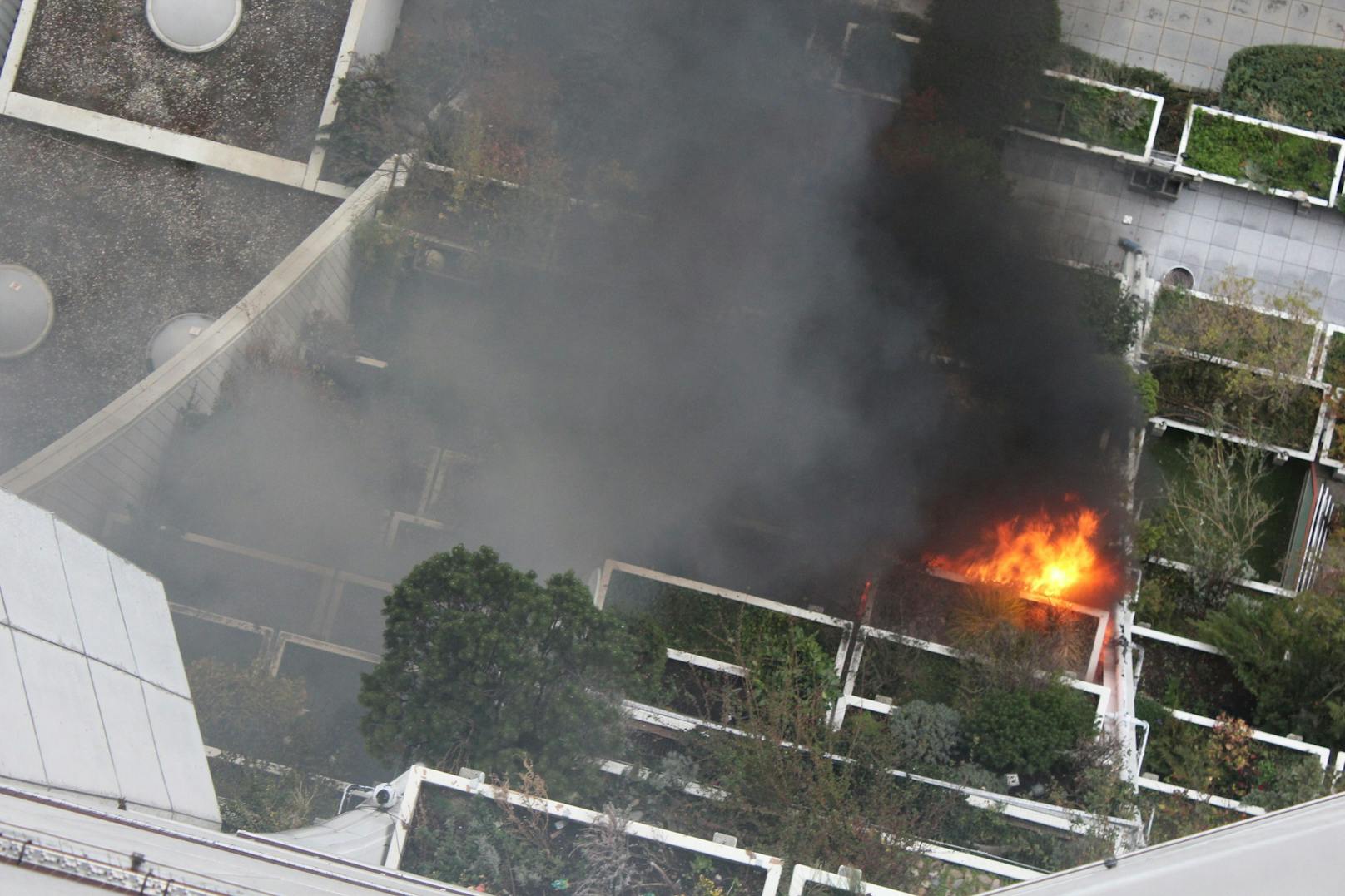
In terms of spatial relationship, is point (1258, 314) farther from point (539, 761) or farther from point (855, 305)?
point (539, 761)

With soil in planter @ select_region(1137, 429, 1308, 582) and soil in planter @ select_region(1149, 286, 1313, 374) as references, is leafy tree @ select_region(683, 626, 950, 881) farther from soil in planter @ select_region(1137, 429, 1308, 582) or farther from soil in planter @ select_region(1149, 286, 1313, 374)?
soil in planter @ select_region(1149, 286, 1313, 374)

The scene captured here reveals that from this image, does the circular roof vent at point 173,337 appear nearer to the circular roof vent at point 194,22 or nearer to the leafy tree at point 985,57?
the circular roof vent at point 194,22

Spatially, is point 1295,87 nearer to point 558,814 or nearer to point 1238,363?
point 1238,363

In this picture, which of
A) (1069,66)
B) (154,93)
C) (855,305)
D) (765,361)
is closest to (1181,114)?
(1069,66)

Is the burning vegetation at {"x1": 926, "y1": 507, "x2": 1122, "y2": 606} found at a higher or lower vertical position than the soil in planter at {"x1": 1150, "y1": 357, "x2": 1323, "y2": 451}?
lower

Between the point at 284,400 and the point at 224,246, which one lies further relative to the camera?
the point at 224,246

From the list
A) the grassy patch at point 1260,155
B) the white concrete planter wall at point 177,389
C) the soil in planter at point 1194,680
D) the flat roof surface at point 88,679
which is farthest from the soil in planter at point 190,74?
the soil in planter at point 1194,680

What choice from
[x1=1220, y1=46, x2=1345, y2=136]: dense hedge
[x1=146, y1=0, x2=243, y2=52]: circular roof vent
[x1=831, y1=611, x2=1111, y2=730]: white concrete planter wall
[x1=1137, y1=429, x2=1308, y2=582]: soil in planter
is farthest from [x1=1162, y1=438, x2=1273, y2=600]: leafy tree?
[x1=146, y1=0, x2=243, y2=52]: circular roof vent
